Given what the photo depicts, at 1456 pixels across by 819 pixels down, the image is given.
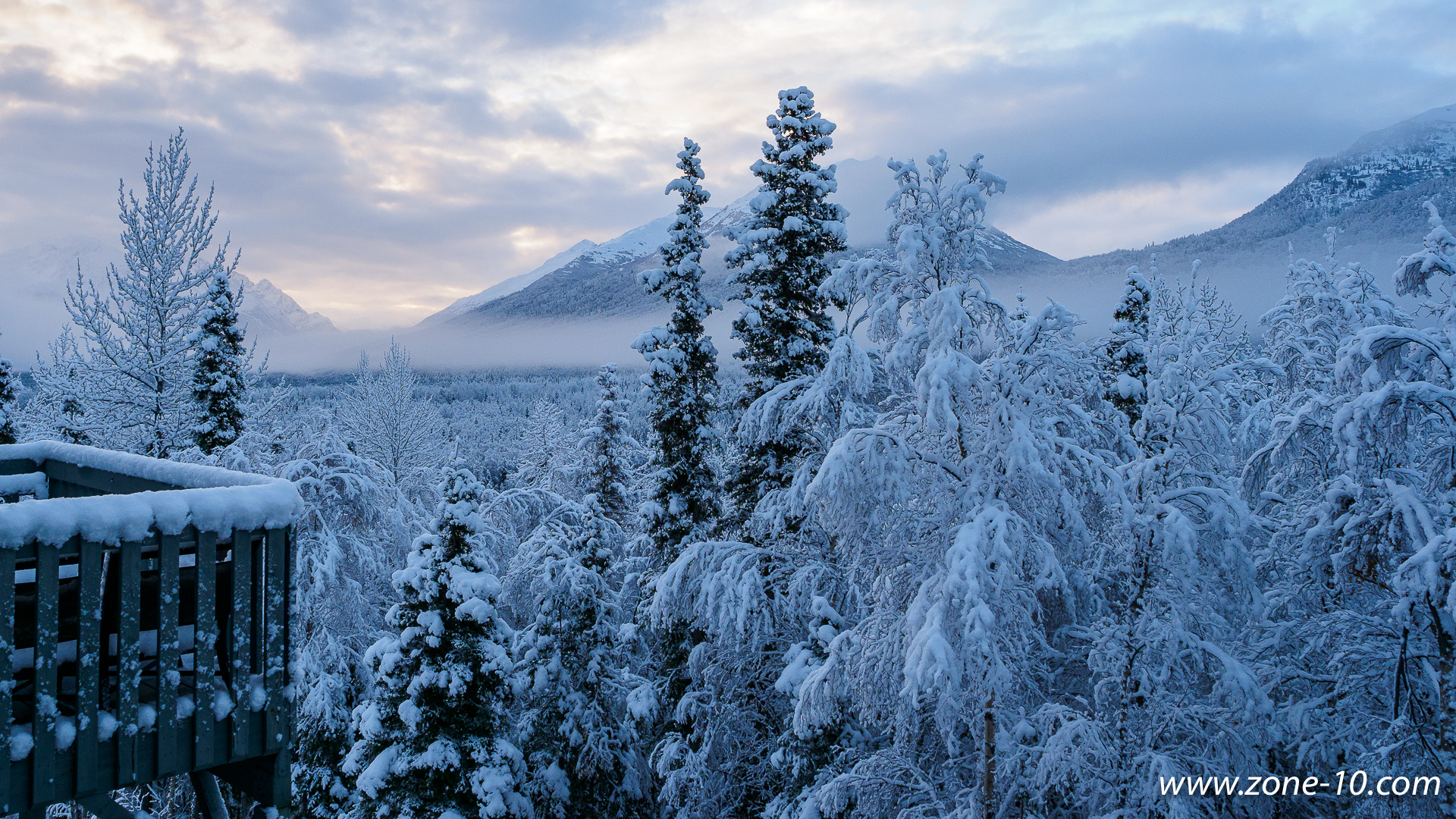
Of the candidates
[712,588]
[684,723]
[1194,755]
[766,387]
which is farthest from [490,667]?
[1194,755]

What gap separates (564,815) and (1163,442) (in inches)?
570

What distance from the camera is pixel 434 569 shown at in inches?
551

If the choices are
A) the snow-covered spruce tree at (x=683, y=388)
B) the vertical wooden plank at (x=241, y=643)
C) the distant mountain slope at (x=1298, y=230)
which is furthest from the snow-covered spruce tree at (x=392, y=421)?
the distant mountain slope at (x=1298, y=230)

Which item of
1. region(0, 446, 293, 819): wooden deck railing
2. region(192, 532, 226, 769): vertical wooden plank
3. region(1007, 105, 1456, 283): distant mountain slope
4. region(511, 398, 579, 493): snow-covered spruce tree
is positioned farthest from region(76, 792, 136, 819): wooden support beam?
region(1007, 105, 1456, 283): distant mountain slope

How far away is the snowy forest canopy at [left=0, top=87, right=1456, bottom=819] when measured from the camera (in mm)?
8227

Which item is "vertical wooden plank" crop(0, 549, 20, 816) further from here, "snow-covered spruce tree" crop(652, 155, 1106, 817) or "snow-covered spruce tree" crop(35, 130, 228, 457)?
"snow-covered spruce tree" crop(35, 130, 228, 457)

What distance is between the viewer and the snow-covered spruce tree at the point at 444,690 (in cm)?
1377

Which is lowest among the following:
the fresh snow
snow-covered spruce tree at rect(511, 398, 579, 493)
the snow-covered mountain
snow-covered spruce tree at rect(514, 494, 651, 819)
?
snow-covered spruce tree at rect(514, 494, 651, 819)

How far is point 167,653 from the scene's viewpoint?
4895 millimetres

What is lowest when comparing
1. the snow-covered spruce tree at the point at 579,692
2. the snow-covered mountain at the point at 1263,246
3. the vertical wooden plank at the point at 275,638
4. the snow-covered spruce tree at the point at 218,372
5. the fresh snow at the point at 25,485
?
the snow-covered spruce tree at the point at 579,692

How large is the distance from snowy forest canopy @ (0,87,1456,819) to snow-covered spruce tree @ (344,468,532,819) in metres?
0.05

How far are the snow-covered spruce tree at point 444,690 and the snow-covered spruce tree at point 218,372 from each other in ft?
26.0

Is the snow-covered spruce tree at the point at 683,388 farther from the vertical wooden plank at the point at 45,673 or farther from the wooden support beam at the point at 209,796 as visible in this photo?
the vertical wooden plank at the point at 45,673

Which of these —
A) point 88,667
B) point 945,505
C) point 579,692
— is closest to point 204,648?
point 88,667
